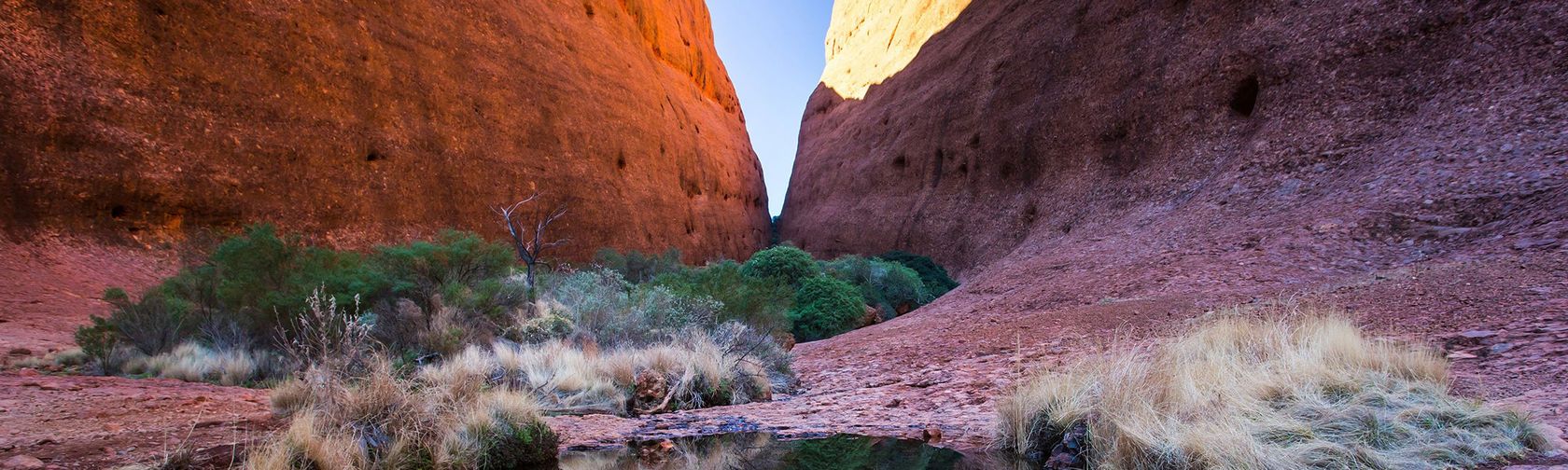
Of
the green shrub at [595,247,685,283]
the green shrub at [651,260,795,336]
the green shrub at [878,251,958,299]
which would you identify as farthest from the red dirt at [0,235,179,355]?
the green shrub at [878,251,958,299]

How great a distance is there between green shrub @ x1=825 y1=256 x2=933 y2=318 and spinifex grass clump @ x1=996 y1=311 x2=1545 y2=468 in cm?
1406

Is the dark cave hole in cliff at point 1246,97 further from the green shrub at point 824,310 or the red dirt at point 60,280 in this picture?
the red dirt at point 60,280

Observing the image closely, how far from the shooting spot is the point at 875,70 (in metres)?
37.4

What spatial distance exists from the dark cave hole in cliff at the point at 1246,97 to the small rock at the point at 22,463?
57.9 feet

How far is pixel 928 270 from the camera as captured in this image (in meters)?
23.4

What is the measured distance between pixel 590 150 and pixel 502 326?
609 inches

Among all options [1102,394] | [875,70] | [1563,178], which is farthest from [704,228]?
[1102,394]

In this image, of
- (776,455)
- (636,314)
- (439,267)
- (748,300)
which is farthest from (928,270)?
(776,455)

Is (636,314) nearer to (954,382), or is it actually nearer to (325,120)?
(954,382)

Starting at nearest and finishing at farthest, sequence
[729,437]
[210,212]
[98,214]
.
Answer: [729,437], [98,214], [210,212]

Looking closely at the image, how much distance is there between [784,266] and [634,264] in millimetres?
6318

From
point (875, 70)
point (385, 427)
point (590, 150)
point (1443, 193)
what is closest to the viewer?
point (385, 427)

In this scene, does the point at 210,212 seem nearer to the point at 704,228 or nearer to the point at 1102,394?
the point at 1102,394

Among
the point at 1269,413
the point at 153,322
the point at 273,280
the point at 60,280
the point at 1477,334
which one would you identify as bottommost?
the point at 1269,413
